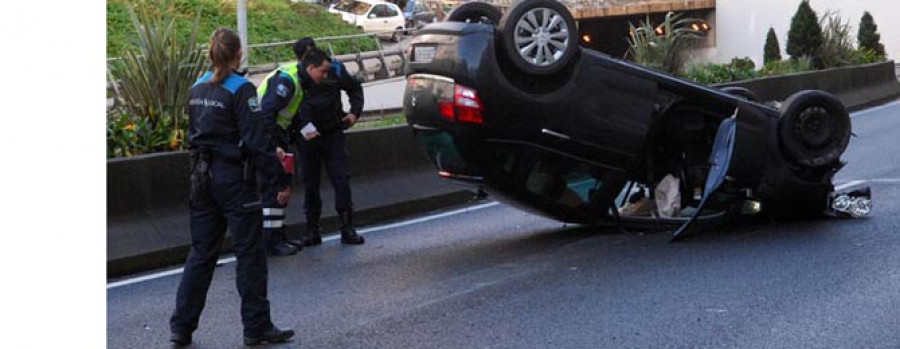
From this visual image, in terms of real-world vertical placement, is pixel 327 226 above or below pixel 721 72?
below

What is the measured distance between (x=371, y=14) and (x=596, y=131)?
36578 mm

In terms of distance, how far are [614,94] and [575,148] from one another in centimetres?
48

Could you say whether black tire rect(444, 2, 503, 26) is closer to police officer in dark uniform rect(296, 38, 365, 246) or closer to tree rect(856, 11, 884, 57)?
police officer in dark uniform rect(296, 38, 365, 246)

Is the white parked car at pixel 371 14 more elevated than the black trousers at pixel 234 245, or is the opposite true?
the white parked car at pixel 371 14

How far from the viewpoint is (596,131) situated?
9656mm

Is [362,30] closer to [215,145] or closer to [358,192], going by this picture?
[358,192]

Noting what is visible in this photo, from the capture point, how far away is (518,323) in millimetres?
7508

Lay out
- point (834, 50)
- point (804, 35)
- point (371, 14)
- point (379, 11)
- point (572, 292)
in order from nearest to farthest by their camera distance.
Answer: point (572, 292) < point (834, 50) < point (804, 35) < point (371, 14) < point (379, 11)

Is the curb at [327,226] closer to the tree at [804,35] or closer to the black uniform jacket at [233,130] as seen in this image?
the black uniform jacket at [233,130]

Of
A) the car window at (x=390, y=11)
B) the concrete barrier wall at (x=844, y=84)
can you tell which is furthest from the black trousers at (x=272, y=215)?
the car window at (x=390, y=11)

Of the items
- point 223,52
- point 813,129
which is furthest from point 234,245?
point 813,129

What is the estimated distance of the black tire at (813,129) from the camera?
1012cm

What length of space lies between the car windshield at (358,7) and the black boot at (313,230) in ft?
118

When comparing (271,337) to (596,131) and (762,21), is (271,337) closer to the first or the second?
(596,131)
